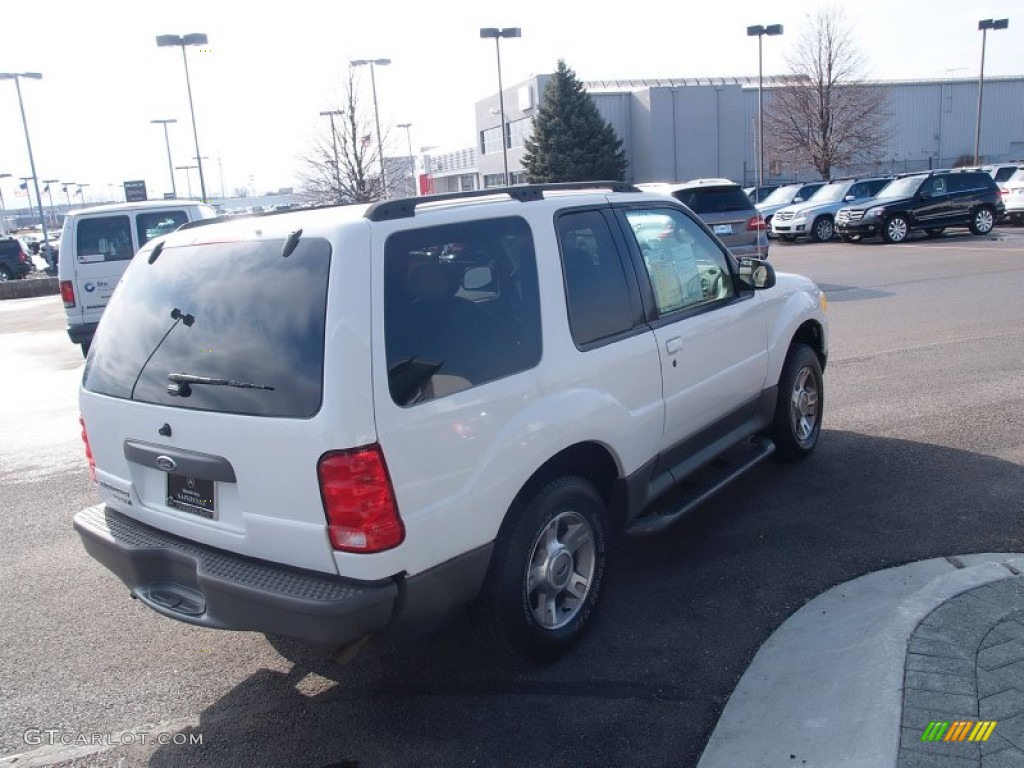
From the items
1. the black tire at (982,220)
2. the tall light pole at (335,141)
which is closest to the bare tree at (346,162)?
the tall light pole at (335,141)

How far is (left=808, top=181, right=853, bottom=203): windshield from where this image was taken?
2615cm

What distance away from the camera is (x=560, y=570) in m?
3.63

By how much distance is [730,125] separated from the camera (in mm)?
→ 54750

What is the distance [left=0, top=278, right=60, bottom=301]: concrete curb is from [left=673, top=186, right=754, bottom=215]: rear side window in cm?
2083

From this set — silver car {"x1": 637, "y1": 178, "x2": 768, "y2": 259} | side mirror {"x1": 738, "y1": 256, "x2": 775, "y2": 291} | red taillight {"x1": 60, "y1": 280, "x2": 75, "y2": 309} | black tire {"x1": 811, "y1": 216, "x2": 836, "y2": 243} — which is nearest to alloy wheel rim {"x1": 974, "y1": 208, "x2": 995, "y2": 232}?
black tire {"x1": 811, "y1": 216, "x2": 836, "y2": 243}

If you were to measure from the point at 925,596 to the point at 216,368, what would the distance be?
319 centimetres

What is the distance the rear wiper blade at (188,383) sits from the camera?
3045 mm

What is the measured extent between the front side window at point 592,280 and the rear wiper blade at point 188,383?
4.63 ft

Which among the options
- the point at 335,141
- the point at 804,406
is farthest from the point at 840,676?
the point at 335,141

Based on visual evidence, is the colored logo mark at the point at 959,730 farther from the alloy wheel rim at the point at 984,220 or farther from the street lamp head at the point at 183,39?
the street lamp head at the point at 183,39

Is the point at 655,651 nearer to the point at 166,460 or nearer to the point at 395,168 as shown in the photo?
the point at 166,460

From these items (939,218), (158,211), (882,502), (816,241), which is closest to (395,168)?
(816,241)

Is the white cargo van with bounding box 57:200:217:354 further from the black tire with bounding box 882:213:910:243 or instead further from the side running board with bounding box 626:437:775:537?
the black tire with bounding box 882:213:910:243

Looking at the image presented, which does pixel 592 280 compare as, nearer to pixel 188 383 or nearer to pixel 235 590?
pixel 188 383
